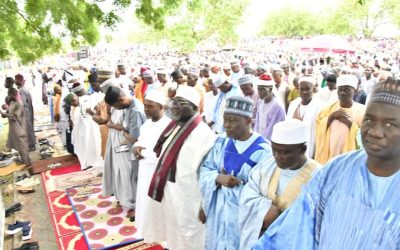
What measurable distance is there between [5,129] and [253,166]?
34.4 ft

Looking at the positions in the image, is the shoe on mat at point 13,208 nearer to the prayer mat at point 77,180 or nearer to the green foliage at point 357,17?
the prayer mat at point 77,180

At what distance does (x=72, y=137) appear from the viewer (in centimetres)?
723

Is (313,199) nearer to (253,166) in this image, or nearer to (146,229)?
(253,166)

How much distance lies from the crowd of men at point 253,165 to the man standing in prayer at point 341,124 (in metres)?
0.01

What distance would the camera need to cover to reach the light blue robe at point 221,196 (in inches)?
107

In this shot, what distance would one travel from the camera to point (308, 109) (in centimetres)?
478

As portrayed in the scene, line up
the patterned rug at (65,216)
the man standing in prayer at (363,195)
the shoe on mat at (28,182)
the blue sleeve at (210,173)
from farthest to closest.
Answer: the shoe on mat at (28,182)
the patterned rug at (65,216)
the blue sleeve at (210,173)
the man standing in prayer at (363,195)

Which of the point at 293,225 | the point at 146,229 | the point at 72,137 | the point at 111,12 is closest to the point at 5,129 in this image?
the point at 72,137

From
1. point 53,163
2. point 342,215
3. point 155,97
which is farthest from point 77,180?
point 342,215

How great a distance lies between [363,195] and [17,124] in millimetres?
7277

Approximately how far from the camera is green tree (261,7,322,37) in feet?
142

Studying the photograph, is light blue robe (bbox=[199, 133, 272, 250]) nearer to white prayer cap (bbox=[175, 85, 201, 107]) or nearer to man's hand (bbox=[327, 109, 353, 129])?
white prayer cap (bbox=[175, 85, 201, 107])

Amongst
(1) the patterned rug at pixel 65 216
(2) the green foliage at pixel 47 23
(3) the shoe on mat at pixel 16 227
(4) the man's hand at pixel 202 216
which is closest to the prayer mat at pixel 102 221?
(1) the patterned rug at pixel 65 216

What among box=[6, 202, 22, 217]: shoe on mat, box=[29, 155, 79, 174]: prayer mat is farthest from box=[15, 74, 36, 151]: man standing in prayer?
box=[6, 202, 22, 217]: shoe on mat
